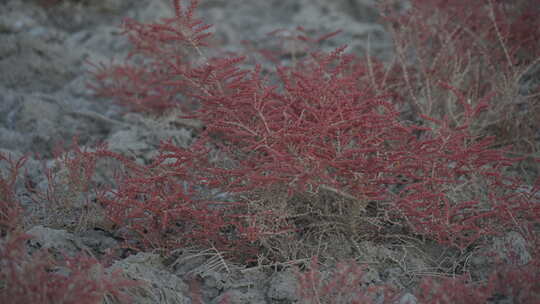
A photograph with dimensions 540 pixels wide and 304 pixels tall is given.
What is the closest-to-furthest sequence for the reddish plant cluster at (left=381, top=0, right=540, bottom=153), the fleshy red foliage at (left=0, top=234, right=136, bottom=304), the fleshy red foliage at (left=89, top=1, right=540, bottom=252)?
the fleshy red foliage at (left=0, top=234, right=136, bottom=304) < the fleshy red foliage at (left=89, top=1, right=540, bottom=252) < the reddish plant cluster at (left=381, top=0, right=540, bottom=153)

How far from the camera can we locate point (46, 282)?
1.85 meters

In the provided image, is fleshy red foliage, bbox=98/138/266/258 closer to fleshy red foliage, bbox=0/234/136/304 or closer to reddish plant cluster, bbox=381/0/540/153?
fleshy red foliage, bbox=0/234/136/304

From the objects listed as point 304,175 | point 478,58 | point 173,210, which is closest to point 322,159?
point 304,175

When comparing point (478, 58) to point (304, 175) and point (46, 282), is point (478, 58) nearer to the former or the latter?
point (304, 175)

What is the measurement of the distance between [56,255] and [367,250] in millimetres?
1506

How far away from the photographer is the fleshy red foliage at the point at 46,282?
183 centimetres

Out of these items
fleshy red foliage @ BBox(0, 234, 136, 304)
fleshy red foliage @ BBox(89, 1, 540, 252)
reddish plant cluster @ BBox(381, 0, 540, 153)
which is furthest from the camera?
reddish plant cluster @ BBox(381, 0, 540, 153)

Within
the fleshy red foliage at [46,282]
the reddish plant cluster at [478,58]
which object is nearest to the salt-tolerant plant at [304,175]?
the fleshy red foliage at [46,282]

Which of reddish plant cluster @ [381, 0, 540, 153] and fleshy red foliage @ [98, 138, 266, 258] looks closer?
fleshy red foliage @ [98, 138, 266, 258]

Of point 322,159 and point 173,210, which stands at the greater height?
point 322,159

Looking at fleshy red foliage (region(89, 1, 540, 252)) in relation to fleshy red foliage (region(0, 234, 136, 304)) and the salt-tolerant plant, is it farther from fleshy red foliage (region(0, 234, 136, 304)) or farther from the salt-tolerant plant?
fleshy red foliage (region(0, 234, 136, 304))

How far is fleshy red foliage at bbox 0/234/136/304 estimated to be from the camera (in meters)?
1.83

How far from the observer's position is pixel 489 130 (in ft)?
11.5

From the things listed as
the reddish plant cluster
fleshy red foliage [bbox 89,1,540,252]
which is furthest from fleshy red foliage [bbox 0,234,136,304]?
the reddish plant cluster
